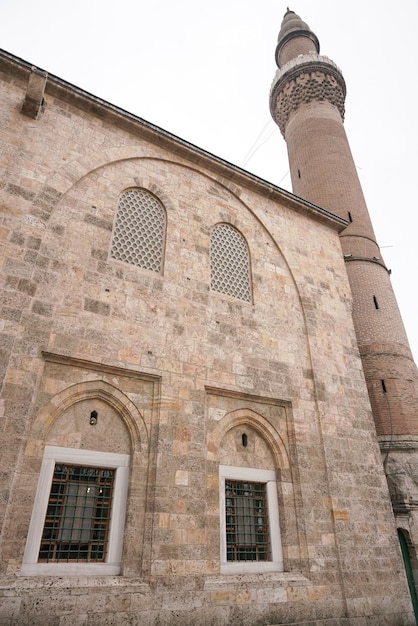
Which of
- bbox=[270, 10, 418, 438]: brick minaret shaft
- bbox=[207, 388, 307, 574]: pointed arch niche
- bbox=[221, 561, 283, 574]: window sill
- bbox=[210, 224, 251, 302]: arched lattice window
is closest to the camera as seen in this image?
bbox=[221, 561, 283, 574]: window sill

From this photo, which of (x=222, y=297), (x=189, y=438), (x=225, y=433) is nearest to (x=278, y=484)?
(x=225, y=433)

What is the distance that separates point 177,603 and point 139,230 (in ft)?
15.2

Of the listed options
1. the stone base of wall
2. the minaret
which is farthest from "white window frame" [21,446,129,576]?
the minaret

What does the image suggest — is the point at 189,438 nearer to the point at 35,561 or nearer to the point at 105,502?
the point at 105,502

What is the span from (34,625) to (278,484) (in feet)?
10.3

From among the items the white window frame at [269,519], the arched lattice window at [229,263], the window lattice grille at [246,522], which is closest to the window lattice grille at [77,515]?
the white window frame at [269,519]

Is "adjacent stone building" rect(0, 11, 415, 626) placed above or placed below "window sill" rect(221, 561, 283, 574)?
above

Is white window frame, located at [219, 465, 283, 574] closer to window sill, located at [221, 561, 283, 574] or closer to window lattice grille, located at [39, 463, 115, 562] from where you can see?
window sill, located at [221, 561, 283, 574]

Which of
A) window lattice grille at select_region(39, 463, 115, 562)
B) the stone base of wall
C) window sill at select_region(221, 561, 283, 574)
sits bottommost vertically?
the stone base of wall

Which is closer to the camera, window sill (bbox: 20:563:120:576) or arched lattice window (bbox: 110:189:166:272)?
window sill (bbox: 20:563:120:576)

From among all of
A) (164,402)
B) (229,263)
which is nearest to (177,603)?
(164,402)

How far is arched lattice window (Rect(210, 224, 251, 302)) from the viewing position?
645 cm

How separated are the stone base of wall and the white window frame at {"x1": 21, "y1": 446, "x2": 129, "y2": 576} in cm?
11

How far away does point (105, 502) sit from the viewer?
4.30 metres
